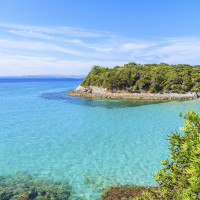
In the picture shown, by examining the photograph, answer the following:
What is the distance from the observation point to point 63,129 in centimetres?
2139

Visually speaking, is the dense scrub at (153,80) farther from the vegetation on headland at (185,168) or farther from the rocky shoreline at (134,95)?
the vegetation on headland at (185,168)

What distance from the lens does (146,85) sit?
51781 mm

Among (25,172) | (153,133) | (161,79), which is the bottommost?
(25,172)

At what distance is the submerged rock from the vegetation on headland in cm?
609

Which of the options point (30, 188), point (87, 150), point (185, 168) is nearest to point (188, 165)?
point (185, 168)

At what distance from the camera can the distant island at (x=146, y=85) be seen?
48875 mm

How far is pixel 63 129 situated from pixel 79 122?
388 cm

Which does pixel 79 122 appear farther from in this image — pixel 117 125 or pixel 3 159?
pixel 3 159

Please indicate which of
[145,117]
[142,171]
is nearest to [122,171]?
[142,171]

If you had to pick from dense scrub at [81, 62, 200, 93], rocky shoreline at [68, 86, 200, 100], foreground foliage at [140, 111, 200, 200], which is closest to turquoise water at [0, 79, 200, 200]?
foreground foliage at [140, 111, 200, 200]

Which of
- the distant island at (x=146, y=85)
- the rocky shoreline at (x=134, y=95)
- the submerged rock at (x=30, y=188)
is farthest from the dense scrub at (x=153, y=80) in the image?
the submerged rock at (x=30, y=188)

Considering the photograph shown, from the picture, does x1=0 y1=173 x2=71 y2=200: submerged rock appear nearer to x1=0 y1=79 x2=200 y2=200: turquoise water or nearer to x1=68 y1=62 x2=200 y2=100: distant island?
x1=0 y1=79 x2=200 y2=200: turquoise water

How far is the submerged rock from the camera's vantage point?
8.96 metres

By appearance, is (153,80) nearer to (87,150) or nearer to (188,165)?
(87,150)
